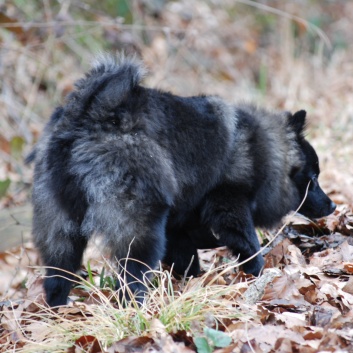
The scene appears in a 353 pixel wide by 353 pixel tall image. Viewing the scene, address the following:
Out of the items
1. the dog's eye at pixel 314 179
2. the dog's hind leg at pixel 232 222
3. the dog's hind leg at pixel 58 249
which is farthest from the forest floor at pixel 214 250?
the dog's eye at pixel 314 179

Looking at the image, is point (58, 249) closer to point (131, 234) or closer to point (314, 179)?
point (131, 234)

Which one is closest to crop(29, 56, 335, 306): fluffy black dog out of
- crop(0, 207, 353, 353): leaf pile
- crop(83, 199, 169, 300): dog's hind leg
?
crop(83, 199, 169, 300): dog's hind leg

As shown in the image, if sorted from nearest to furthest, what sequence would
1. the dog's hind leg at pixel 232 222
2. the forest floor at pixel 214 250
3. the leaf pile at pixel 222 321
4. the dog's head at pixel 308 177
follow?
1. the leaf pile at pixel 222 321
2. the forest floor at pixel 214 250
3. the dog's hind leg at pixel 232 222
4. the dog's head at pixel 308 177

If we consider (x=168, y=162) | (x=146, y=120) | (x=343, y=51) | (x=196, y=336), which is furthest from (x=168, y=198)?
(x=343, y=51)

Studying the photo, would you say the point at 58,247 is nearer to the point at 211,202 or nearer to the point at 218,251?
the point at 211,202

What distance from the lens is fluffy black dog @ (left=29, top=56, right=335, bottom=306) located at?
402 cm

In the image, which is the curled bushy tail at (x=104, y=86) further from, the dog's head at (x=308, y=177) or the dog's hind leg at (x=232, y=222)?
the dog's head at (x=308, y=177)

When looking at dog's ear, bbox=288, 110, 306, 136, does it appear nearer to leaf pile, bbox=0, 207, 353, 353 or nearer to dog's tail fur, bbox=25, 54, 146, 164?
leaf pile, bbox=0, 207, 353, 353

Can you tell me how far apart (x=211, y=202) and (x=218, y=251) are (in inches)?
48.3

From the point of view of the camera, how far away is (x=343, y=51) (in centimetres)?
1470

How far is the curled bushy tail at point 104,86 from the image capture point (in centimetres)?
413

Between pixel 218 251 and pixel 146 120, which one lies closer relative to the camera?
pixel 146 120

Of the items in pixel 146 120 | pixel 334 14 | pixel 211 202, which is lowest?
pixel 211 202

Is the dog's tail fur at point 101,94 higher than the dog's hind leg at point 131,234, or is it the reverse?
the dog's tail fur at point 101,94
